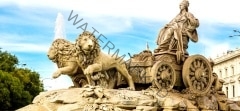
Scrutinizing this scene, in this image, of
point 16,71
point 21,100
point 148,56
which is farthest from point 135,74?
point 16,71

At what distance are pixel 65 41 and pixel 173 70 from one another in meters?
3.22

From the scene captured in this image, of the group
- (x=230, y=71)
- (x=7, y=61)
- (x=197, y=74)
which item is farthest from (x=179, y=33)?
(x=230, y=71)

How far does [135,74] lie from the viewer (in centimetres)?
1722

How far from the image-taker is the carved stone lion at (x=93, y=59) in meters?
15.6

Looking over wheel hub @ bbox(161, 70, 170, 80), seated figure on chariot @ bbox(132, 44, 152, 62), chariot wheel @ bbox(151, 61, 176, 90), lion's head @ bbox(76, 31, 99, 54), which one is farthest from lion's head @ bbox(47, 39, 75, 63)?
wheel hub @ bbox(161, 70, 170, 80)

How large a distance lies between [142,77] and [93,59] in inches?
72.0

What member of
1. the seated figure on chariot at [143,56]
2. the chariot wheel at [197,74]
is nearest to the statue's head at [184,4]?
the chariot wheel at [197,74]

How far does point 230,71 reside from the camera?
2534 inches

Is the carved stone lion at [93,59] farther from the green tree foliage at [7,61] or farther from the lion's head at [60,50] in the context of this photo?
the green tree foliage at [7,61]

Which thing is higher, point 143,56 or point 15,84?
point 15,84

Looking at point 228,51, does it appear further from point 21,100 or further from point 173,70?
point 173,70

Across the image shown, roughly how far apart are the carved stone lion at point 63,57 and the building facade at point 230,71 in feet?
155

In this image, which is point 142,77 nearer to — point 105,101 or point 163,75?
point 163,75

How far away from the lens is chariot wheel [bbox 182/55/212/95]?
17234mm
